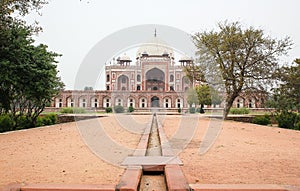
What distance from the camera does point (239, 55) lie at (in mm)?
15531

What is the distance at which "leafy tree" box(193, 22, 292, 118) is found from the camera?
15.0 metres

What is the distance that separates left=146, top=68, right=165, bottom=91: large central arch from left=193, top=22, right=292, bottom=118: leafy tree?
30.1 meters

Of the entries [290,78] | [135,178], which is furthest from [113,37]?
[290,78]

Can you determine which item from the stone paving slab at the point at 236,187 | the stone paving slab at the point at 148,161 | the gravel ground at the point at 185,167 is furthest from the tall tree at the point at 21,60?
the stone paving slab at the point at 236,187

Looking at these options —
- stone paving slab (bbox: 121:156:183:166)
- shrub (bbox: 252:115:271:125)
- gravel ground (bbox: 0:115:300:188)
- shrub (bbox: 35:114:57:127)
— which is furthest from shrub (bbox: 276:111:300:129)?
stone paving slab (bbox: 121:156:183:166)

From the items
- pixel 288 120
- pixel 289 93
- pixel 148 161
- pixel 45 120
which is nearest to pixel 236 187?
pixel 148 161

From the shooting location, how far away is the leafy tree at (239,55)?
49.1 ft

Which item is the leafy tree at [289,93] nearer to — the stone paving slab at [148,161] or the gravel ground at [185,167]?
the gravel ground at [185,167]

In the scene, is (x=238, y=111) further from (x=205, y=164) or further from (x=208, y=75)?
(x=205, y=164)

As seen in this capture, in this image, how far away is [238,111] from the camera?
25.7 metres

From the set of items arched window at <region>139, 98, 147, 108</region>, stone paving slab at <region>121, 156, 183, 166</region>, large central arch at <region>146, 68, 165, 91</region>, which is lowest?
stone paving slab at <region>121, 156, 183, 166</region>

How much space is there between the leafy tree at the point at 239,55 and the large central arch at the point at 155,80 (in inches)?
1184

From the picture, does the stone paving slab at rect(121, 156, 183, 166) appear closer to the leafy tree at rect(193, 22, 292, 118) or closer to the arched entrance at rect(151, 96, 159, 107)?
the leafy tree at rect(193, 22, 292, 118)

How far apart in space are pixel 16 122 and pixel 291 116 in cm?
1329
